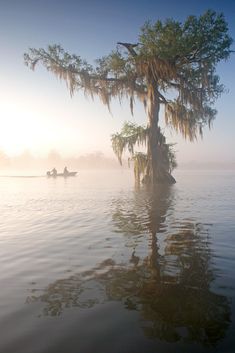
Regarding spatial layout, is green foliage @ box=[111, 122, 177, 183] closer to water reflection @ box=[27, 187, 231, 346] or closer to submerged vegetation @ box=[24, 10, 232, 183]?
submerged vegetation @ box=[24, 10, 232, 183]

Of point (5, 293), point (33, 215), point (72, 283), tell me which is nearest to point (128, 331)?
point (72, 283)

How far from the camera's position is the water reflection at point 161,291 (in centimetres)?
383

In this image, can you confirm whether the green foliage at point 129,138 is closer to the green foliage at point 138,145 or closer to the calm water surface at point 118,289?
the green foliage at point 138,145

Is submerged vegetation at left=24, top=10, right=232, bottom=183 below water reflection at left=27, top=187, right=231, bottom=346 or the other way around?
the other way around

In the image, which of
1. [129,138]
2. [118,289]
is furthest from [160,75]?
[118,289]

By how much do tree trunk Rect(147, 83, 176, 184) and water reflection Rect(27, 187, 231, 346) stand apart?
23.1m

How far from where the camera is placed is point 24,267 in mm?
6449

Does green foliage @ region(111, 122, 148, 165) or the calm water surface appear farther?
green foliage @ region(111, 122, 148, 165)

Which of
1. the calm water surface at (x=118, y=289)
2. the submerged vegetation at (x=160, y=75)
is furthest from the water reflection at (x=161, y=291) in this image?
the submerged vegetation at (x=160, y=75)

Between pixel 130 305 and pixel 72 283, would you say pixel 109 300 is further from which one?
pixel 72 283

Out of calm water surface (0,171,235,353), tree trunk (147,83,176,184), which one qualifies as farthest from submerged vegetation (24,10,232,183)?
calm water surface (0,171,235,353)

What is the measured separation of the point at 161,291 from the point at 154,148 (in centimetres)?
2729

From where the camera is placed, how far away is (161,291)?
492 centimetres

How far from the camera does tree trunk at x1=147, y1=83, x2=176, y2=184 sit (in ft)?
102
